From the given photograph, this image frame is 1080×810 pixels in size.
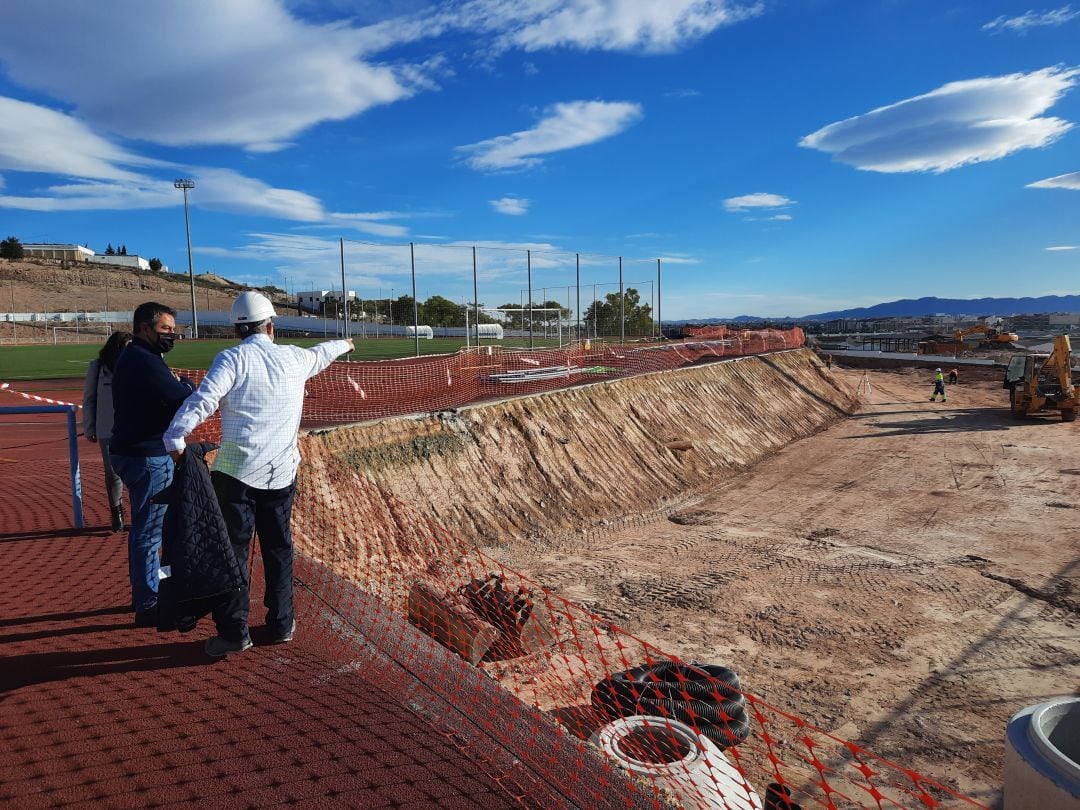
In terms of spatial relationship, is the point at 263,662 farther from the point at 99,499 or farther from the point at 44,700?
the point at 99,499

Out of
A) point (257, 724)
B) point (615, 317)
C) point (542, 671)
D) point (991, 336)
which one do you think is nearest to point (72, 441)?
point (257, 724)

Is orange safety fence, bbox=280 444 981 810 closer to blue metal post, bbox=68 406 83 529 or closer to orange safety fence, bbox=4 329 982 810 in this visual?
orange safety fence, bbox=4 329 982 810

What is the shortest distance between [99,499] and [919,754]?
909 cm

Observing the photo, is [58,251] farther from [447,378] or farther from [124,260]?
[447,378]

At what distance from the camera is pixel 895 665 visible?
25.4 ft

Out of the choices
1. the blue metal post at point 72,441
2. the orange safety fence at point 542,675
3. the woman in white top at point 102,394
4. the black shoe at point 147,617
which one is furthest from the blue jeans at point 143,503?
the blue metal post at point 72,441

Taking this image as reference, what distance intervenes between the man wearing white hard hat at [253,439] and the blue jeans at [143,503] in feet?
2.14

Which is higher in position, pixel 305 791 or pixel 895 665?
pixel 305 791

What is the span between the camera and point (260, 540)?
360 centimetres

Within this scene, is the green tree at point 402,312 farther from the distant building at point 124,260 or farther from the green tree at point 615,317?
the distant building at point 124,260

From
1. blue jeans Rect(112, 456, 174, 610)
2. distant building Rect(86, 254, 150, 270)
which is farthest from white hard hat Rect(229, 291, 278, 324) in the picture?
distant building Rect(86, 254, 150, 270)

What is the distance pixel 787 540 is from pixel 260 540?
11.5m

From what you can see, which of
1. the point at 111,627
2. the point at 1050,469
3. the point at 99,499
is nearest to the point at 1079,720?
the point at 111,627

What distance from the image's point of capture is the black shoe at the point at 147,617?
398cm
